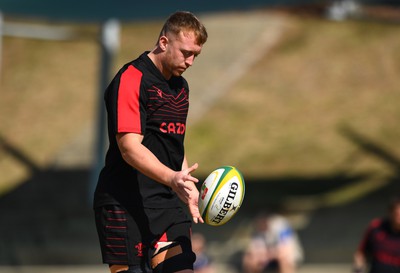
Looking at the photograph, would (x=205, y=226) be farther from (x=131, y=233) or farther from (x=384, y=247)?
(x=131, y=233)

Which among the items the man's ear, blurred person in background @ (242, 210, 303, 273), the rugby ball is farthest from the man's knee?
blurred person in background @ (242, 210, 303, 273)

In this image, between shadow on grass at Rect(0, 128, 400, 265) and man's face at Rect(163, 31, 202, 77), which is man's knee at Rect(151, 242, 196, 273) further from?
shadow on grass at Rect(0, 128, 400, 265)

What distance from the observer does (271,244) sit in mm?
13773

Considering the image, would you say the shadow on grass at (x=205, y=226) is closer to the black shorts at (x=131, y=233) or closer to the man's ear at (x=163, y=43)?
the black shorts at (x=131, y=233)

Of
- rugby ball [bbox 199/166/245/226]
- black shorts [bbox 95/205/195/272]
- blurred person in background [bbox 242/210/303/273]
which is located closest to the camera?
rugby ball [bbox 199/166/245/226]

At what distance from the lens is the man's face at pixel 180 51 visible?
16.7 ft

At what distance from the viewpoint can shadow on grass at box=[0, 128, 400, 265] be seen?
1539 cm

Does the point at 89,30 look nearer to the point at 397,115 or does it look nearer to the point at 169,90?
the point at 397,115

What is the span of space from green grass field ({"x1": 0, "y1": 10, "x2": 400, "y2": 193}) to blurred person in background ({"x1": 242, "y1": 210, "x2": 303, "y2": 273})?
5.18 meters

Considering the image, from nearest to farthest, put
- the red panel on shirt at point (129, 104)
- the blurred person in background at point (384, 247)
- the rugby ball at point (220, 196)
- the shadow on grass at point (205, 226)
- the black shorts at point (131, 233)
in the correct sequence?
the red panel on shirt at point (129, 104), the rugby ball at point (220, 196), the black shorts at point (131, 233), the blurred person in background at point (384, 247), the shadow on grass at point (205, 226)

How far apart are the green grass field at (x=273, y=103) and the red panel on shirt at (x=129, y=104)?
43.3 feet

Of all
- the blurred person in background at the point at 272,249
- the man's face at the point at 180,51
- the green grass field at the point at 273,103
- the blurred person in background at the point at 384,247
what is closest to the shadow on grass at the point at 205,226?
the green grass field at the point at 273,103

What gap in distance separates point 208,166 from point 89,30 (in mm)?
9169

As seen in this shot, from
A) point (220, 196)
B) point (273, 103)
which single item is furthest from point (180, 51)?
point (273, 103)
